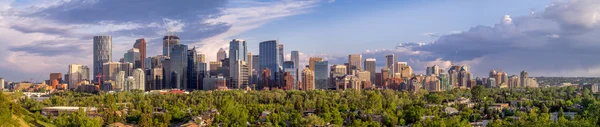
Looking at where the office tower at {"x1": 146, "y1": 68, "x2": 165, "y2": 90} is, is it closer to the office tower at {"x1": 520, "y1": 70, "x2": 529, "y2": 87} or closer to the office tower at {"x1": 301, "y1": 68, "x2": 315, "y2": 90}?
the office tower at {"x1": 301, "y1": 68, "x2": 315, "y2": 90}

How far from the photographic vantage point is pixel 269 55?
110 metres

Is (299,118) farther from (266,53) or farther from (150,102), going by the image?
(266,53)

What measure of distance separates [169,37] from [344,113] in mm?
90451

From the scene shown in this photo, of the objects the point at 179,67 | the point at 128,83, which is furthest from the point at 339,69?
the point at 128,83

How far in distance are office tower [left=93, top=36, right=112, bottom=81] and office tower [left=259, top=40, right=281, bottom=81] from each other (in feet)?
98.8

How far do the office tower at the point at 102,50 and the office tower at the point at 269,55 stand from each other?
30125 mm

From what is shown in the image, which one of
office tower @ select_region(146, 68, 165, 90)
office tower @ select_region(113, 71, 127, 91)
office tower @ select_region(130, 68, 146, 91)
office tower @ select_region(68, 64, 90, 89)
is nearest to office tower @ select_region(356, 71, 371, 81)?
office tower @ select_region(146, 68, 165, 90)

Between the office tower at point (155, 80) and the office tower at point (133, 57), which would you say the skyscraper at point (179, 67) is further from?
the office tower at point (133, 57)

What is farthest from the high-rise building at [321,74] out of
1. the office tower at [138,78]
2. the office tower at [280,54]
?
the office tower at [138,78]

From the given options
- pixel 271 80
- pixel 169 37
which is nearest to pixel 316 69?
pixel 271 80

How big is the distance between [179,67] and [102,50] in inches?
1115

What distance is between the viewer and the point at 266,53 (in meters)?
111

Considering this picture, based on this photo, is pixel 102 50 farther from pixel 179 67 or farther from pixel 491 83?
pixel 491 83

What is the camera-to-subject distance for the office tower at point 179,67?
95688 millimetres
